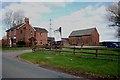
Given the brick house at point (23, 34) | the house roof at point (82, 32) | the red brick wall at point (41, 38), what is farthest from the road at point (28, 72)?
the house roof at point (82, 32)

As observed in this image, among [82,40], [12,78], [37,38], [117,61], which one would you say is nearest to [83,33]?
[82,40]

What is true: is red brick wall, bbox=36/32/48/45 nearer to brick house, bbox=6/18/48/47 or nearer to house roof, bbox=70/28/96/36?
brick house, bbox=6/18/48/47

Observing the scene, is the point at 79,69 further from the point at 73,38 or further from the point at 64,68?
the point at 73,38

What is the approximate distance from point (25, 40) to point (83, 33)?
2926 cm

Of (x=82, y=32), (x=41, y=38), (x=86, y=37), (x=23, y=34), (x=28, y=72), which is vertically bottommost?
(x=28, y=72)

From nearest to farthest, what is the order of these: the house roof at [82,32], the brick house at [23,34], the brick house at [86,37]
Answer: the brick house at [23,34] → the brick house at [86,37] → the house roof at [82,32]

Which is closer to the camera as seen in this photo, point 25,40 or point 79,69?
point 79,69

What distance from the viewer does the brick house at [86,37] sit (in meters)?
80.5

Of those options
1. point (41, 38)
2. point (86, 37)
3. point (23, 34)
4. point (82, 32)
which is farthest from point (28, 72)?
point (82, 32)

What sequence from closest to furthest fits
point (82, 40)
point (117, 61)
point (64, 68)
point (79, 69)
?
point (79, 69) → point (64, 68) → point (117, 61) → point (82, 40)

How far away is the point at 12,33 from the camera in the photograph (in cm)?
6838

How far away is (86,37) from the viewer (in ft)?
274

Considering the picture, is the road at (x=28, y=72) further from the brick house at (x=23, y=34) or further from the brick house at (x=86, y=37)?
the brick house at (x=86, y=37)

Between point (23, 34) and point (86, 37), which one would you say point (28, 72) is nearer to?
point (23, 34)
